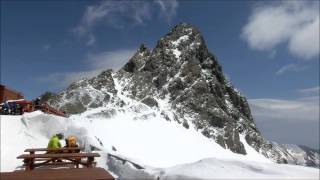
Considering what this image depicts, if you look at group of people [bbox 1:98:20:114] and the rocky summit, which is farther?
the rocky summit

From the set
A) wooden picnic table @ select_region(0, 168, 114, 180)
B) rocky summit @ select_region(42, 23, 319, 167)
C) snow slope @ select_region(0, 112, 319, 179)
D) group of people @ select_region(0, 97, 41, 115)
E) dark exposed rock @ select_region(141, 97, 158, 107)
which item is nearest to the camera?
wooden picnic table @ select_region(0, 168, 114, 180)

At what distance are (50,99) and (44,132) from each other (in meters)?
33.4

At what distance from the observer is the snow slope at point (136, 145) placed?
28.0 feet

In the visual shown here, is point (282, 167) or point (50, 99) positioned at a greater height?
point (50, 99)

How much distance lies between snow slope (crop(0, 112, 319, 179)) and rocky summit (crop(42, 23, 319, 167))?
12541mm

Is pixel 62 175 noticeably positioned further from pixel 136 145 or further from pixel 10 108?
pixel 10 108

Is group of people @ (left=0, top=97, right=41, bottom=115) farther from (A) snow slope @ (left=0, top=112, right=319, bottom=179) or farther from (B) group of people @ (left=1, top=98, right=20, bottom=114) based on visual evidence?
(A) snow slope @ (left=0, top=112, right=319, bottom=179)

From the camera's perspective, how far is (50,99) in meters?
51.8

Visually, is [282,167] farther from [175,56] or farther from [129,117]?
[175,56]

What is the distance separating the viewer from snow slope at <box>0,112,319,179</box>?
8.54 meters

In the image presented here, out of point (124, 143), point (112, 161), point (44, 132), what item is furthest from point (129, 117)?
point (112, 161)

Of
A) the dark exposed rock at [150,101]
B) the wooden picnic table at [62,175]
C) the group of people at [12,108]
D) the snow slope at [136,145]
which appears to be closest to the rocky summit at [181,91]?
the dark exposed rock at [150,101]

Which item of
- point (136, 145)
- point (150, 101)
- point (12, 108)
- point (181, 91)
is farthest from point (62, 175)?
point (181, 91)

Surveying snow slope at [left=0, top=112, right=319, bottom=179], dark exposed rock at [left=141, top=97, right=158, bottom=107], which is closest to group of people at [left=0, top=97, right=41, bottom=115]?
snow slope at [left=0, top=112, right=319, bottom=179]
